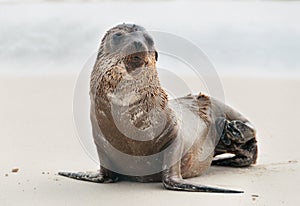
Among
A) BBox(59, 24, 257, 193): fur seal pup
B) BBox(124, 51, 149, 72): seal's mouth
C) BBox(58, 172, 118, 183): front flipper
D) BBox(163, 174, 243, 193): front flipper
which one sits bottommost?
BBox(58, 172, 118, 183): front flipper

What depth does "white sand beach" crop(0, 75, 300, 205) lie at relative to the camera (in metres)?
4.36

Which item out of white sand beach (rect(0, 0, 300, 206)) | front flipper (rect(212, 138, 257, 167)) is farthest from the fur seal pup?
front flipper (rect(212, 138, 257, 167))

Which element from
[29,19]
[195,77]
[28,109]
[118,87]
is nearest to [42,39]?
[29,19]

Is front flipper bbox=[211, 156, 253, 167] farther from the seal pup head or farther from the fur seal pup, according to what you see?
the seal pup head

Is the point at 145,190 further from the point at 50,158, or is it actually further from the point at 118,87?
the point at 50,158

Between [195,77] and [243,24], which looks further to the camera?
[243,24]

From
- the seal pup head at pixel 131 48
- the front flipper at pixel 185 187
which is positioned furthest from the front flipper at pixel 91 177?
the seal pup head at pixel 131 48

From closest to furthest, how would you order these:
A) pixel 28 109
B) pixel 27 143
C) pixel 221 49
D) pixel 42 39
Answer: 1. pixel 27 143
2. pixel 28 109
3. pixel 221 49
4. pixel 42 39

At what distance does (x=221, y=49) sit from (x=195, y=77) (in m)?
1.92

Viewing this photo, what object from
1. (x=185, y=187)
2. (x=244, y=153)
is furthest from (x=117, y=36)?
(x=244, y=153)

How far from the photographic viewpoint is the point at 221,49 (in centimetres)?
1089

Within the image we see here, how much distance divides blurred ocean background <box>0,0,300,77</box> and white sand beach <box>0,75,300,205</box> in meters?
1.17

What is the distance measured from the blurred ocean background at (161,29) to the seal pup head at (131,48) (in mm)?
5108

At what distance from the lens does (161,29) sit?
12773mm
